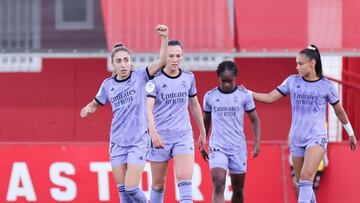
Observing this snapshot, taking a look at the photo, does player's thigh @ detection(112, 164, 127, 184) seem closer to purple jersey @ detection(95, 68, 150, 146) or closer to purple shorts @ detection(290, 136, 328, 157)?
purple jersey @ detection(95, 68, 150, 146)

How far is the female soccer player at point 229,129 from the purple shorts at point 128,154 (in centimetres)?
124

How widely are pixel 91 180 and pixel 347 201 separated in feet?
11.8

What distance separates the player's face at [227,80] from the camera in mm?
16000

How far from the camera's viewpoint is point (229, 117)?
16125 mm

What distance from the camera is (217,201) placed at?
16.0 m

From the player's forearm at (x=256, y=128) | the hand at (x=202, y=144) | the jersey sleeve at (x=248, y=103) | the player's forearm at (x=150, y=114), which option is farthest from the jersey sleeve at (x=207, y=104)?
the player's forearm at (x=150, y=114)

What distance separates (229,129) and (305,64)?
4.17ft

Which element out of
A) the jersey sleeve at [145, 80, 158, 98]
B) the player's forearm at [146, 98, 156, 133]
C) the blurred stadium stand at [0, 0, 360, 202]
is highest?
the blurred stadium stand at [0, 0, 360, 202]

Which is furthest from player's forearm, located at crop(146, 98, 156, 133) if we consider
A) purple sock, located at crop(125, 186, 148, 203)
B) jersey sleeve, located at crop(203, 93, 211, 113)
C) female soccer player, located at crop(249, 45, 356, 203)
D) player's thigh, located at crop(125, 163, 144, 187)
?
female soccer player, located at crop(249, 45, 356, 203)

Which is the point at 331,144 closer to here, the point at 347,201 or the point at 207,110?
the point at 347,201

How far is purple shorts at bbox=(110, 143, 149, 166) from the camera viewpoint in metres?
15.1

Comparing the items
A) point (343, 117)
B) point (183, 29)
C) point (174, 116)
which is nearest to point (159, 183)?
point (174, 116)

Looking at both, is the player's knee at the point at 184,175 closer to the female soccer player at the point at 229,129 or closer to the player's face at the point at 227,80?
the female soccer player at the point at 229,129

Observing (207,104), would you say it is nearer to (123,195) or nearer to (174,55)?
(174,55)
